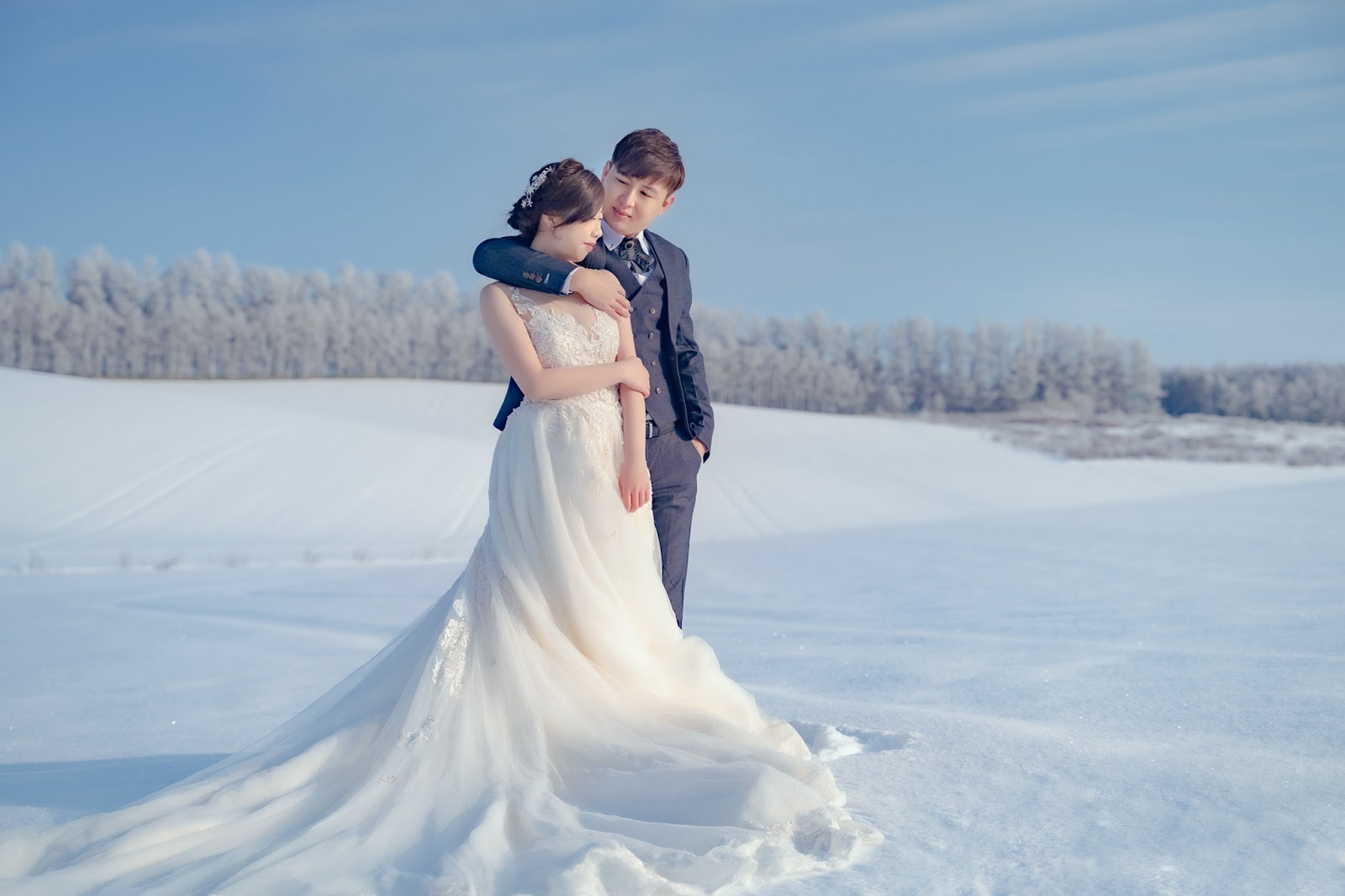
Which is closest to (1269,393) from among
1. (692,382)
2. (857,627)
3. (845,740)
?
(857,627)

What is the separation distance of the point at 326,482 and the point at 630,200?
10.2 m

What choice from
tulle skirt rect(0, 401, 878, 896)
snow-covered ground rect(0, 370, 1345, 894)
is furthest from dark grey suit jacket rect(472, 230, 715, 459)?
snow-covered ground rect(0, 370, 1345, 894)

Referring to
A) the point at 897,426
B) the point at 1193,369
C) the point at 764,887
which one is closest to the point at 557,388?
the point at 764,887

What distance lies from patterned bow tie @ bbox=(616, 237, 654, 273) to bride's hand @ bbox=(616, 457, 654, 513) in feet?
2.00

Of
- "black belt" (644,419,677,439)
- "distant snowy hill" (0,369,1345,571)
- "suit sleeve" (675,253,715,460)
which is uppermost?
"suit sleeve" (675,253,715,460)

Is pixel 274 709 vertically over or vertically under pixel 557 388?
under

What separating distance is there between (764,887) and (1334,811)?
4.76ft

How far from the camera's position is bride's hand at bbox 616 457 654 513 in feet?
9.54

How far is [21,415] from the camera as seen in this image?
→ 41.9 feet

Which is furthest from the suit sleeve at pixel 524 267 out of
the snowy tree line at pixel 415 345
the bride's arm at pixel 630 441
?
the snowy tree line at pixel 415 345

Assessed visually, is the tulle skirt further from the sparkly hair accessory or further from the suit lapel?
the sparkly hair accessory

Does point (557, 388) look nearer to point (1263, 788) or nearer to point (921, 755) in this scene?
point (921, 755)

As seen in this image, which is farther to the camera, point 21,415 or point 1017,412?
point 1017,412

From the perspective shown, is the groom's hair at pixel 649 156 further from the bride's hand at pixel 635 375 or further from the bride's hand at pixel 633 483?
the bride's hand at pixel 633 483
